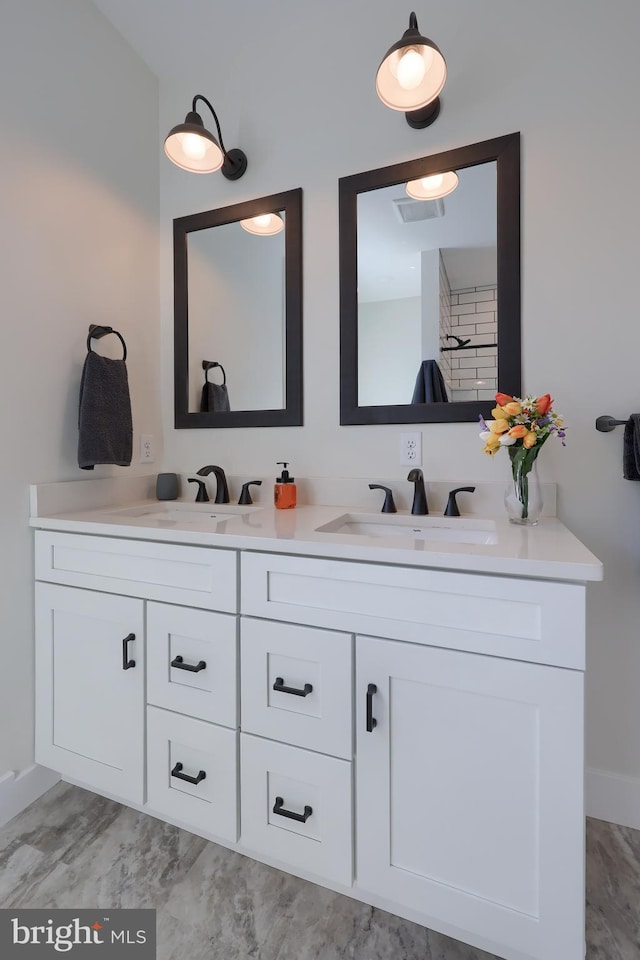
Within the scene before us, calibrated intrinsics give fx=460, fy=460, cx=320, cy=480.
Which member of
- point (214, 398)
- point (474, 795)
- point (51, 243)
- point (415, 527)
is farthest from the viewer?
point (214, 398)

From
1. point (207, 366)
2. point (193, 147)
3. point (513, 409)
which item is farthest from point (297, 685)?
point (193, 147)

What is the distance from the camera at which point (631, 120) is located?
4.16 feet

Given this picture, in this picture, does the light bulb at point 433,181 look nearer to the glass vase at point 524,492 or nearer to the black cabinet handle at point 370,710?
the glass vase at point 524,492

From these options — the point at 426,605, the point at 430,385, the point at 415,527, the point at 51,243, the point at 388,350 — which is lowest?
the point at 426,605

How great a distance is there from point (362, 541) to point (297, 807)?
24.7 inches

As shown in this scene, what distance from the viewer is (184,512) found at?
171cm

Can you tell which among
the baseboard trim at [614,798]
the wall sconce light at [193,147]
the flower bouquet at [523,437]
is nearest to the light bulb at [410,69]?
the wall sconce light at [193,147]

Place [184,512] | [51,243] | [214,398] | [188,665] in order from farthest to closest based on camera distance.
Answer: [214,398] < [184,512] < [51,243] < [188,665]

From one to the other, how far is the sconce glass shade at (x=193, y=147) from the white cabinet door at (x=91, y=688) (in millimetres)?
1430

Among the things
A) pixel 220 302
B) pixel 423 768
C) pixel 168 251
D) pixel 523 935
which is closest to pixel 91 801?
pixel 423 768

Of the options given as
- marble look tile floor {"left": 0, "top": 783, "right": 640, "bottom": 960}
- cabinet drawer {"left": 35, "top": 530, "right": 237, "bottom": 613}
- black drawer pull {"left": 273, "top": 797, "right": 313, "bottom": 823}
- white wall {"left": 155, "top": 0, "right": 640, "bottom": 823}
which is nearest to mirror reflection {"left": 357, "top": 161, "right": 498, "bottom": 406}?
white wall {"left": 155, "top": 0, "right": 640, "bottom": 823}

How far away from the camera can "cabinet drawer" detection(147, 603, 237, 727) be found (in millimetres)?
1107

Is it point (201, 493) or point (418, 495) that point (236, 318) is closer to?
point (201, 493)

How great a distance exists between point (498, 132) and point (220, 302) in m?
1.09
